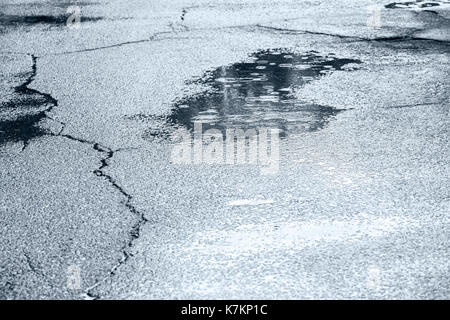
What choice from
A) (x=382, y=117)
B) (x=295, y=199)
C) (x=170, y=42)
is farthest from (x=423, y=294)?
(x=170, y=42)

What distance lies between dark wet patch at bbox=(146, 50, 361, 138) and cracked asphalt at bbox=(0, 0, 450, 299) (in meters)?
0.04

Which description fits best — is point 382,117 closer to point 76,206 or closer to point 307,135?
point 307,135

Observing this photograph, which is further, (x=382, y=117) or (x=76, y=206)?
(x=382, y=117)

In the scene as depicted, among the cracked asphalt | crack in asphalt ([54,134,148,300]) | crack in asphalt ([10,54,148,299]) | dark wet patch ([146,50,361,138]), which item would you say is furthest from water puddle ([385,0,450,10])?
crack in asphalt ([54,134,148,300])

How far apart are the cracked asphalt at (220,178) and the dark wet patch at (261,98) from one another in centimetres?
4

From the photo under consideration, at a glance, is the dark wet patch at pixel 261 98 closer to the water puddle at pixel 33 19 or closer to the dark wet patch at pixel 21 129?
the dark wet patch at pixel 21 129

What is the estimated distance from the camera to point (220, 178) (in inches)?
192

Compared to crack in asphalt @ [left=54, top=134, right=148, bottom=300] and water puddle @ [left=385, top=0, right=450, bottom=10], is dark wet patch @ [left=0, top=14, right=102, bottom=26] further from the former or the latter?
crack in asphalt @ [left=54, top=134, right=148, bottom=300]

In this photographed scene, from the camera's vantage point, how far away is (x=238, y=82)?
7.09 meters

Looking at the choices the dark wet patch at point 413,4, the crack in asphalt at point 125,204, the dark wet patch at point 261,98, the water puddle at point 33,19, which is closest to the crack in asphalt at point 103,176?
the crack in asphalt at point 125,204

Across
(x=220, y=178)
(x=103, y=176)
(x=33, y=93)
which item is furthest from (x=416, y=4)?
(x=103, y=176)

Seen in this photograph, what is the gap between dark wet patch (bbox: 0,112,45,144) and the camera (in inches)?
228

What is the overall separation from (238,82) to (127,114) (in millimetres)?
1373

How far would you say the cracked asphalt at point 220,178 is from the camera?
3.64 m
